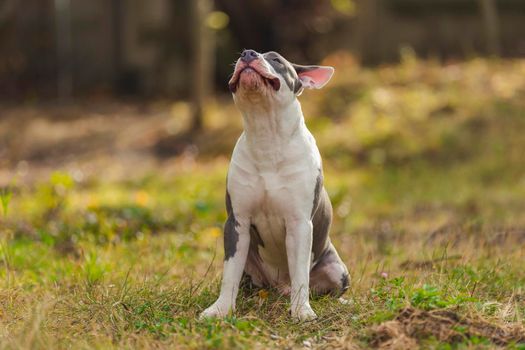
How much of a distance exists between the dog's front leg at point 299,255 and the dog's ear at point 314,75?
0.84 m

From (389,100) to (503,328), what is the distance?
9.51 metres

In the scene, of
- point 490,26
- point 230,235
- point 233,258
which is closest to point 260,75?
point 230,235

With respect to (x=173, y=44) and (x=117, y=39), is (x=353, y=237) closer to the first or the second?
(x=173, y=44)

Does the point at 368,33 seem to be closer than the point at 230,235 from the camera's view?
No

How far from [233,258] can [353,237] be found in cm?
312

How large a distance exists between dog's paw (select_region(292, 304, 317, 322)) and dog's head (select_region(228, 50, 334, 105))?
43.2 inches

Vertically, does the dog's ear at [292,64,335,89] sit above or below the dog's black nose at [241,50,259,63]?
below

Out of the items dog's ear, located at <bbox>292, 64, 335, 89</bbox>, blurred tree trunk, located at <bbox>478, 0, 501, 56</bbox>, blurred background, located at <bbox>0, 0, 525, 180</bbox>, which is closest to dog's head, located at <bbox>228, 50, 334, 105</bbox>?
dog's ear, located at <bbox>292, 64, 335, 89</bbox>

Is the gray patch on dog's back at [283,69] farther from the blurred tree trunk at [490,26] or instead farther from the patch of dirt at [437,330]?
the blurred tree trunk at [490,26]

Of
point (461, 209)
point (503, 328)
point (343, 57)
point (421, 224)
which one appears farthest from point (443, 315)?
point (343, 57)

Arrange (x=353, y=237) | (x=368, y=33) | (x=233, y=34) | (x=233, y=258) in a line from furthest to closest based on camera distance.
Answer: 1. (x=233, y=34)
2. (x=368, y=33)
3. (x=353, y=237)
4. (x=233, y=258)

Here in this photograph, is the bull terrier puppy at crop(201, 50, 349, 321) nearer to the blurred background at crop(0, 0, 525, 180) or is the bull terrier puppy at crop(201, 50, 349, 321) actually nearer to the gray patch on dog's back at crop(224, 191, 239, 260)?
the gray patch on dog's back at crop(224, 191, 239, 260)

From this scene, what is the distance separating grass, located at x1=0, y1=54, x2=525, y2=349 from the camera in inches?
171

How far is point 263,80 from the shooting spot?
Result: 182 inches
